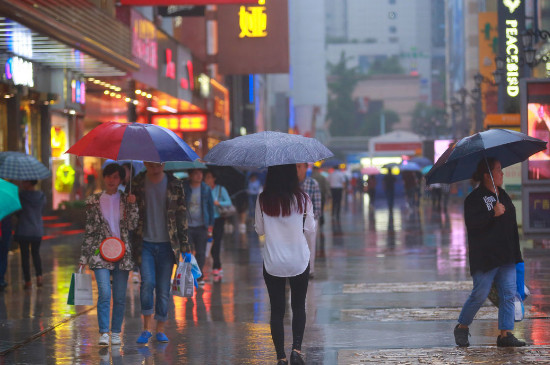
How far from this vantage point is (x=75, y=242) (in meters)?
22.8

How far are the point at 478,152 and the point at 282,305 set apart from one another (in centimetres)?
248

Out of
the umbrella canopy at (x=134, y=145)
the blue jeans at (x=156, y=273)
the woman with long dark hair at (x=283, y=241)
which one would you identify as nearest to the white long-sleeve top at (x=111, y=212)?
the blue jeans at (x=156, y=273)

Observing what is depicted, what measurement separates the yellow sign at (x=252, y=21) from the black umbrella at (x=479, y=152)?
26.2m

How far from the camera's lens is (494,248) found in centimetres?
845

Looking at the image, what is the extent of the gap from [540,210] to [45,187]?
13.4 m

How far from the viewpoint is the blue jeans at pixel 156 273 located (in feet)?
30.6

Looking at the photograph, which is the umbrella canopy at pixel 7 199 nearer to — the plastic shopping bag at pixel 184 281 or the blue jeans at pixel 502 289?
the plastic shopping bag at pixel 184 281

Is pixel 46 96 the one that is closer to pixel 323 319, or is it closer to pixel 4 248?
pixel 4 248

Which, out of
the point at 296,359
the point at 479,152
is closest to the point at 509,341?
the point at 479,152

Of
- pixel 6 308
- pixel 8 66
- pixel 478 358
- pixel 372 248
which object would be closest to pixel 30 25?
pixel 8 66

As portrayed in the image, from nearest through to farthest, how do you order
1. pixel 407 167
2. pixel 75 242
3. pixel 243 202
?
pixel 75 242 < pixel 243 202 < pixel 407 167

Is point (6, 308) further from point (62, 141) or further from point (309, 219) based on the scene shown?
point (62, 141)

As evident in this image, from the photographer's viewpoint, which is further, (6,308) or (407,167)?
(407,167)

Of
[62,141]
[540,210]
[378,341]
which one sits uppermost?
[62,141]
